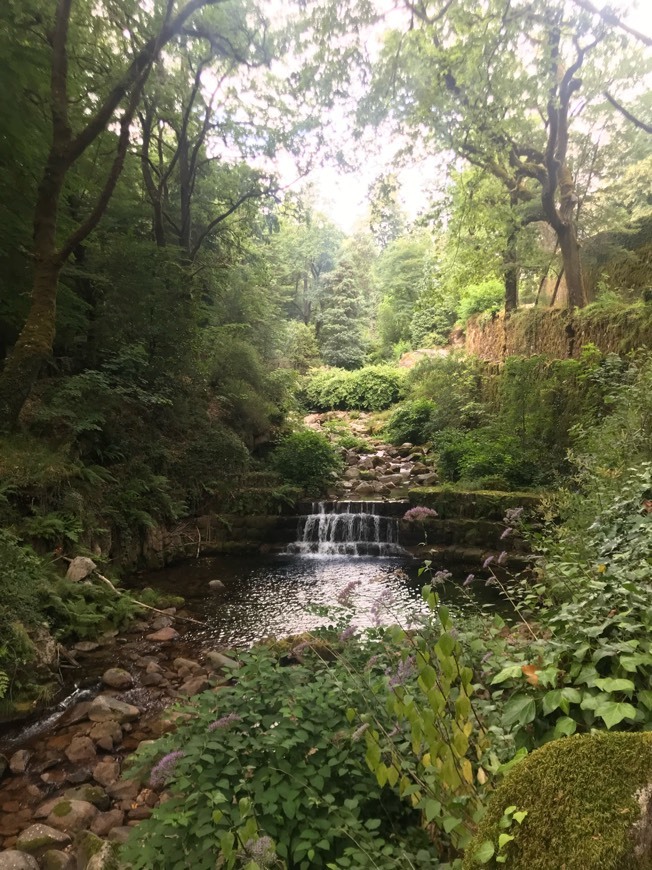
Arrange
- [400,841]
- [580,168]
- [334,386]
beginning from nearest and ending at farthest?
[400,841] → [580,168] → [334,386]

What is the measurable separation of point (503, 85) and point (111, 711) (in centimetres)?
Result: 1240

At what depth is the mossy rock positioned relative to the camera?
0.96 m

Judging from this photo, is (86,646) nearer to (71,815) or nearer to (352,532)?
(71,815)

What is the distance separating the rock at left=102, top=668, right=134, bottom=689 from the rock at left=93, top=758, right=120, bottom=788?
1130 mm

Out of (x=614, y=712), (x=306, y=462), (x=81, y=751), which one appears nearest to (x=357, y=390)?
(x=306, y=462)

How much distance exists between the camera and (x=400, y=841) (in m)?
1.71

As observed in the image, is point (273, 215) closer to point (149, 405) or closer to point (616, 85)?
point (149, 405)

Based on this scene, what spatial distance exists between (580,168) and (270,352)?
1137 cm

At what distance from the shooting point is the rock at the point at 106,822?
2.77 metres

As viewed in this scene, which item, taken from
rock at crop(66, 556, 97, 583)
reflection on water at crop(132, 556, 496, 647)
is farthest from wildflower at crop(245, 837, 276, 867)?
rock at crop(66, 556, 97, 583)

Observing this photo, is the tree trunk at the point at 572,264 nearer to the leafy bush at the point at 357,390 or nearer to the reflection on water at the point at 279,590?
the reflection on water at the point at 279,590

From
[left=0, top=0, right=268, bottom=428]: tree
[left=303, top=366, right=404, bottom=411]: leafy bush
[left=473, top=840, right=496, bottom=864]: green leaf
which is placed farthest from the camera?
[left=303, top=366, right=404, bottom=411]: leafy bush

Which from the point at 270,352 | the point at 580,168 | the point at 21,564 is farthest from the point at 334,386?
the point at 21,564

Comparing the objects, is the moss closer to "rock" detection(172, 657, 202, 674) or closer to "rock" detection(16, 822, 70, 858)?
"rock" detection(16, 822, 70, 858)
